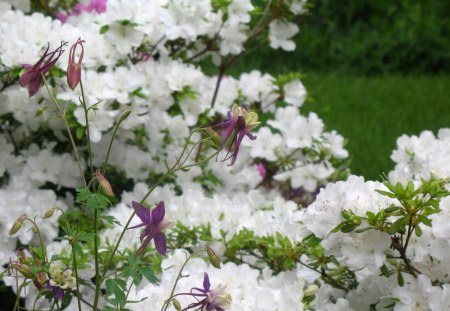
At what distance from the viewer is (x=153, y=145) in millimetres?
3025

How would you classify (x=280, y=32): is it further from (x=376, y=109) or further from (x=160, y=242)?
(x=376, y=109)

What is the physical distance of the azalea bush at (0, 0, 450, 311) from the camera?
1673 mm

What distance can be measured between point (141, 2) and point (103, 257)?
0.96m

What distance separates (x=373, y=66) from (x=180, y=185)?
4.51m

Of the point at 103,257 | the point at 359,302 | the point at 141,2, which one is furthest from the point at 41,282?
the point at 141,2

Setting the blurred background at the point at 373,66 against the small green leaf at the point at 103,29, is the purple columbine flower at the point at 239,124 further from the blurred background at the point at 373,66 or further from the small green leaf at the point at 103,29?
the blurred background at the point at 373,66

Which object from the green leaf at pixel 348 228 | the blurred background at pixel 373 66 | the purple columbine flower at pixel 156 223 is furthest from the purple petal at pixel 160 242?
the blurred background at pixel 373 66

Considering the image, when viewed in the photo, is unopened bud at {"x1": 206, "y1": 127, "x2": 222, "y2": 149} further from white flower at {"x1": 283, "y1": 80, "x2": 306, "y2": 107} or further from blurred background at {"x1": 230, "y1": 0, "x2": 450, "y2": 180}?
blurred background at {"x1": 230, "y1": 0, "x2": 450, "y2": 180}

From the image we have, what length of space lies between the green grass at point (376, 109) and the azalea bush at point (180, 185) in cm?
83

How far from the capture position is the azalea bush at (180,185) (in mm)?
1673

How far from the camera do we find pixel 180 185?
10.0 feet

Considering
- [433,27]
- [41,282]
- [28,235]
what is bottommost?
[41,282]

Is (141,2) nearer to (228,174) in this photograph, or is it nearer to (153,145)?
(153,145)

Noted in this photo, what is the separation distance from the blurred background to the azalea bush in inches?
46.9
